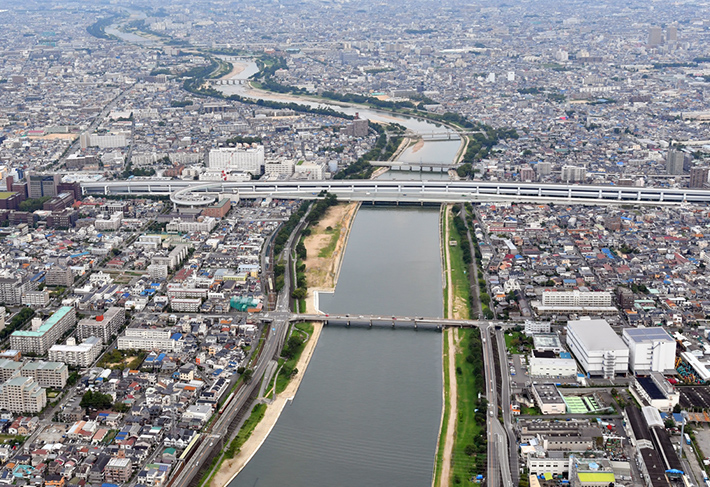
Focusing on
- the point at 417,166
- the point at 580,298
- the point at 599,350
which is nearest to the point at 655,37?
the point at 417,166

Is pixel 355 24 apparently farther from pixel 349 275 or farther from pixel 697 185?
pixel 349 275

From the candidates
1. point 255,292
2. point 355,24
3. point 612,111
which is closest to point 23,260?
point 255,292

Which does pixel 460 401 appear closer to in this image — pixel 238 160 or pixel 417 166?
pixel 238 160

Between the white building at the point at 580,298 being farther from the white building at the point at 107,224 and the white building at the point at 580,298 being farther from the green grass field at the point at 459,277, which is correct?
the white building at the point at 107,224

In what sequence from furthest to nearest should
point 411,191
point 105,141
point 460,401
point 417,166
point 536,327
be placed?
point 105,141, point 417,166, point 411,191, point 536,327, point 460,401

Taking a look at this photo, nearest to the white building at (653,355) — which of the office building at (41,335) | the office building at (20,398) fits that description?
the office building at (20,398)

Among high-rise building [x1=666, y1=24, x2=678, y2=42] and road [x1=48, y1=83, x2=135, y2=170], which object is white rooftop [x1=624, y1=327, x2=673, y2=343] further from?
high-rise building [x1=666, y1=24, x2=678, y2=42]

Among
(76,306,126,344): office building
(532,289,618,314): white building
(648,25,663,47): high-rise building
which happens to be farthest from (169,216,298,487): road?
(648,25,663,47): high-rise building
